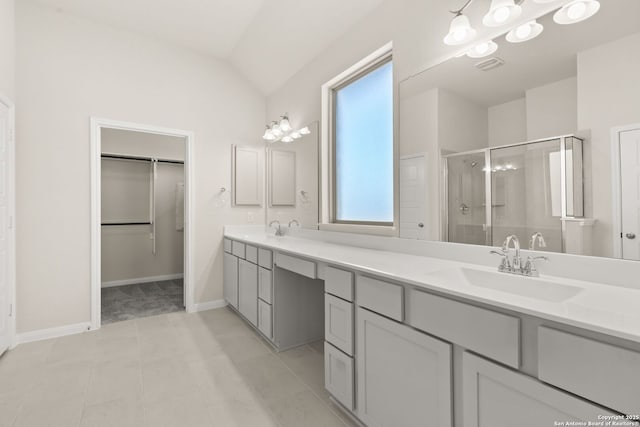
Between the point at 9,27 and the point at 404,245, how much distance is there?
3557mm

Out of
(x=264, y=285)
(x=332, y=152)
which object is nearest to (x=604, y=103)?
(x=332, y=152)

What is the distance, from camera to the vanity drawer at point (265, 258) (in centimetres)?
238

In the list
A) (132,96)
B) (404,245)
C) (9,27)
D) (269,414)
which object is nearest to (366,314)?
(404,245)

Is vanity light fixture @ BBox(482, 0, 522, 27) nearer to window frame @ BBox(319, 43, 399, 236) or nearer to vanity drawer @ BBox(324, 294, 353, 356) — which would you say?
window frame @ BBox(319, 43, 399, 236)

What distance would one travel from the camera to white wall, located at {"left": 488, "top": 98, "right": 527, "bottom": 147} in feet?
4.64

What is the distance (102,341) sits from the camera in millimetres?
2615

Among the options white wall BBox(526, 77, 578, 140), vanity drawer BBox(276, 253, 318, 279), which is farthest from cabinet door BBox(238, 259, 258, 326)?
white wall BBox(526, 77, 578, 140)

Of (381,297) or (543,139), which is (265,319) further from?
(543,139)

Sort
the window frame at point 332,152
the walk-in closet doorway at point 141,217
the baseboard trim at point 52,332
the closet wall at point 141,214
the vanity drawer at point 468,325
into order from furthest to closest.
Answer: the closet wall at point 141,214 < the walk-in closet doorway at point 141,217 < the baseboard trim at point 52,332 < the window frame at point 332,152 < the vanity drawer at point 468,325

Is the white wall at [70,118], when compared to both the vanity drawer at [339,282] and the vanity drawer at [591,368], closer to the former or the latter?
the vanity drawer at [339,282]

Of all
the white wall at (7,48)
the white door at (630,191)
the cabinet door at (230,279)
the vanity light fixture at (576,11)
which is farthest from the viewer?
the cabinet door at (230,279)

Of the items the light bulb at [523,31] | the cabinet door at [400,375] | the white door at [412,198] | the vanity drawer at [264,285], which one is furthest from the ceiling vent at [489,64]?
the vanity drawer at [264,285]

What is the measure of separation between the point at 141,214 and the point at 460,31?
4.77m

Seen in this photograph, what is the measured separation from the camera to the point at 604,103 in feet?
3.84
